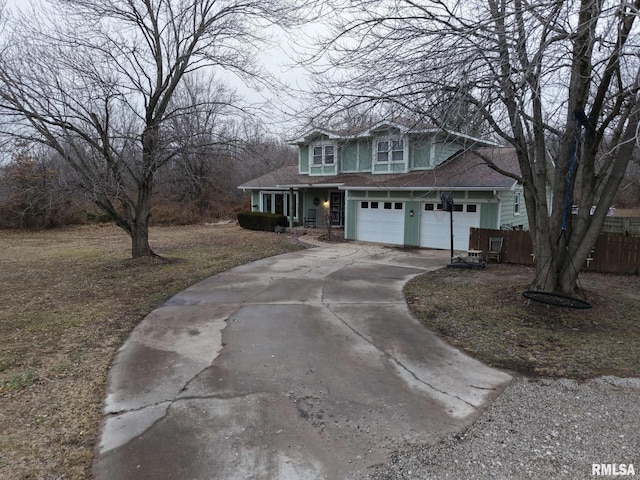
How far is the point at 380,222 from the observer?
669 inches

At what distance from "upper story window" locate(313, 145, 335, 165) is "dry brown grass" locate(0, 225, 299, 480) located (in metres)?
6.10

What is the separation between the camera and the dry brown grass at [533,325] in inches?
197

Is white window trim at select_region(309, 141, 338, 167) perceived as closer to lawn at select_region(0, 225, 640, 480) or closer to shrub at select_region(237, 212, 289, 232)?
shrub at select_region(237, 212, 289, 232)

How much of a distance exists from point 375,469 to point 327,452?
0.42 meters

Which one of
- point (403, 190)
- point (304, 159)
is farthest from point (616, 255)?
point (304, 159)

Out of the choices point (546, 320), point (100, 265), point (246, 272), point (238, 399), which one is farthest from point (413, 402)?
point (100, 265)

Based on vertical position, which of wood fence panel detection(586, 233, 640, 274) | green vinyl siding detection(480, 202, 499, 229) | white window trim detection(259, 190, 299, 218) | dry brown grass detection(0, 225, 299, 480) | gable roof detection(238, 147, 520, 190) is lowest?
dry brown grass detection(0, 225, 299, 480)

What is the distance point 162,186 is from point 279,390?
88.6 feet

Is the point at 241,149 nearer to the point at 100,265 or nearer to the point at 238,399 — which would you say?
the point at 100,265

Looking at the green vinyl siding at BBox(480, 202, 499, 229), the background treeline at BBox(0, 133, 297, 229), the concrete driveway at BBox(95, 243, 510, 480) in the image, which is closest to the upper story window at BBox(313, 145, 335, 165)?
the background treeline at BBox(0, 133, 297, 229)

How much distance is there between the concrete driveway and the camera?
124 inches

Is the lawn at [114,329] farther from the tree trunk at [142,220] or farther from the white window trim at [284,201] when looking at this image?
the white window trim at [284,201]

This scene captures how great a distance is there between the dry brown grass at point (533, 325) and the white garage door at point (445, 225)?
16.7 ft

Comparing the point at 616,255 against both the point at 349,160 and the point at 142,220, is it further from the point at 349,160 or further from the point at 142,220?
the point at 142,220
